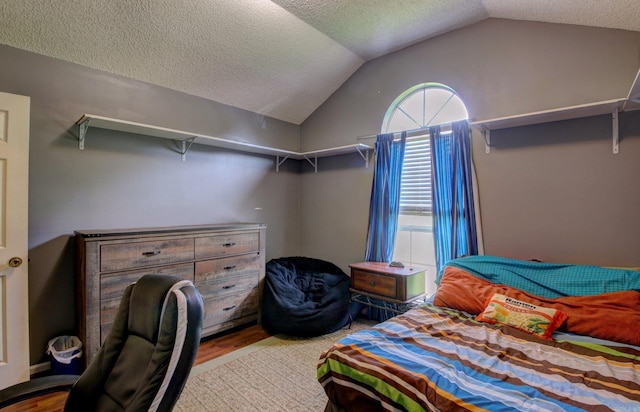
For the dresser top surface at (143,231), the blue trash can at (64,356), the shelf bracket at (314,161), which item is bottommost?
the blue trash can at (64,356)

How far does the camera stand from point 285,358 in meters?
2.56

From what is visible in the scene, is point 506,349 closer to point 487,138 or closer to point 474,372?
point 474,372

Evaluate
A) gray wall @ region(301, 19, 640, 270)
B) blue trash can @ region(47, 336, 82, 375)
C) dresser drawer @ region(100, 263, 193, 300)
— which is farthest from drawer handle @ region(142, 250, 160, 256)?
gray wall @ region(301, 19, 640, 270)

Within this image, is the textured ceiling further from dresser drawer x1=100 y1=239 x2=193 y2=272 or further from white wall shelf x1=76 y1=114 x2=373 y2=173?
dresser drawer x1=100 y1=239 x2=193 y2=272

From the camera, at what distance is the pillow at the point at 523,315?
71.7 inches

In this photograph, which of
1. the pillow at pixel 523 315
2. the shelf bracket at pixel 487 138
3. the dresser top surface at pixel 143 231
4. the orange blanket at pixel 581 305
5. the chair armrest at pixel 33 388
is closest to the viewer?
the chair armrest at pixel 33 388

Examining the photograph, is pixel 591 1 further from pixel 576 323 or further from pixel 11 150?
pixel 11 150

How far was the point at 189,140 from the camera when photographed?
10.1 feet

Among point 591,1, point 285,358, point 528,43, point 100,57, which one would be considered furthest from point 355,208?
point 100,57

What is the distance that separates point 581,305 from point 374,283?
4.99ft

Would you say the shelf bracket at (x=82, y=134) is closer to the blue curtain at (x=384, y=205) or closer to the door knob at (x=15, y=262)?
the door knob at (x=15, y=262)

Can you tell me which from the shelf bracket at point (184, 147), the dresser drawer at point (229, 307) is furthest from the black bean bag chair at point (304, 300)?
the shelf bracket at point (184, 147)

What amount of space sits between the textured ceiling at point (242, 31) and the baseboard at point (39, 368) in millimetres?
2339

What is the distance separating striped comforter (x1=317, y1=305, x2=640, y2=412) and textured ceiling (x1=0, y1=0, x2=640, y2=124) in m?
2.04
